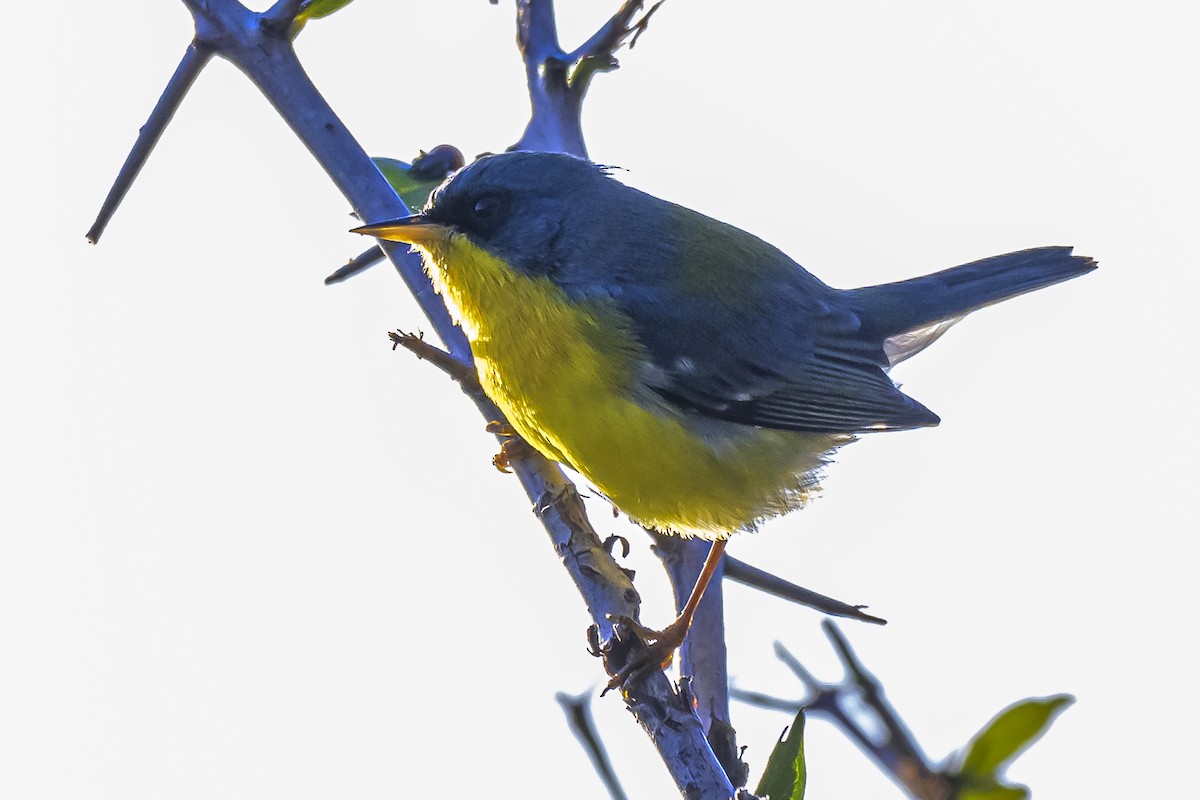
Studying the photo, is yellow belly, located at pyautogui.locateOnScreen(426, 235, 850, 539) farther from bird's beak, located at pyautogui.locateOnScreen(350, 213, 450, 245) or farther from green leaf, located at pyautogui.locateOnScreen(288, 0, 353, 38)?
green leaf, located at pyautogui.locateOnScreen(288, 0, 353, 38)

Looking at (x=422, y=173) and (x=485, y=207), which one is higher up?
(x=422, y=173)

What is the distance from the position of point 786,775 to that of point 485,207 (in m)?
2.80

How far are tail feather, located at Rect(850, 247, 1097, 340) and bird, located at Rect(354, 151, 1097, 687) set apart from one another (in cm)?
35

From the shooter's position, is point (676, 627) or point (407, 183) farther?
point (407, 183)

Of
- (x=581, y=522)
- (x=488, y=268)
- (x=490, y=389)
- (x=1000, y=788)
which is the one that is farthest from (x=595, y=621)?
(x=1000, y=788)

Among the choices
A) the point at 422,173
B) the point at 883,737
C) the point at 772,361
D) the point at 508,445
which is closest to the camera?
the point at 883,737

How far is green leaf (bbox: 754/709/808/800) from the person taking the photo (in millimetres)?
2354

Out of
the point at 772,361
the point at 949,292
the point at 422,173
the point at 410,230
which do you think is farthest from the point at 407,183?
the point at 949,292

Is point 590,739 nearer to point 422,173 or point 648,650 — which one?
point 648,650

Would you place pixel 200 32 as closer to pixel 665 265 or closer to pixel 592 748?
pixel 665 265

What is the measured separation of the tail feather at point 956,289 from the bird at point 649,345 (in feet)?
1.15

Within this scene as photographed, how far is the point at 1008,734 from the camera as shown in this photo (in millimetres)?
1293

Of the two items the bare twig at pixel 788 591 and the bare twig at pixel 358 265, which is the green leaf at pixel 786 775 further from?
the bare twig at pixel 358 265

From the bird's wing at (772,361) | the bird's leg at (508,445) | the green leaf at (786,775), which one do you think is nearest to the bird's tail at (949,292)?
the bird's wing at (772,361)
